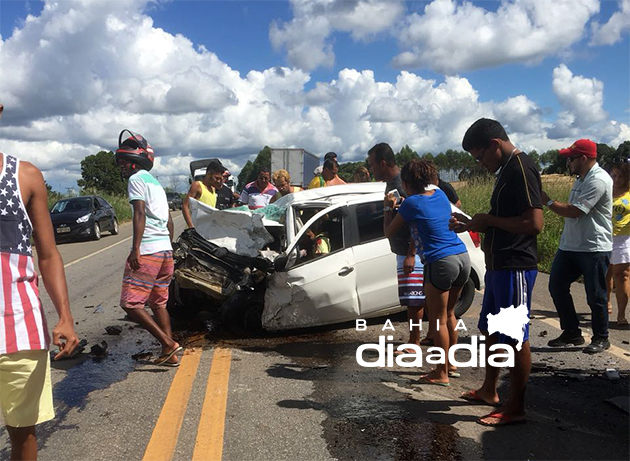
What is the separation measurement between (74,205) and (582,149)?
19.1 metres

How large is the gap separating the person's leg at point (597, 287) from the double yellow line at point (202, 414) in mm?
3409

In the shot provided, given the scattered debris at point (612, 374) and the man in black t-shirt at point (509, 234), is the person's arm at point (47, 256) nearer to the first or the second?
the man in black t-shirt at point (509, 234)

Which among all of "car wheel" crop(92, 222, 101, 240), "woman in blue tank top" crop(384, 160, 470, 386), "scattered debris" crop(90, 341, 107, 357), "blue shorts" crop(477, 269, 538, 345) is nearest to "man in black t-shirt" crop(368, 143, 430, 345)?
"woman in blue tank top" crop(384, 160, 470, 386)

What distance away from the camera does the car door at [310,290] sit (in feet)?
18.5

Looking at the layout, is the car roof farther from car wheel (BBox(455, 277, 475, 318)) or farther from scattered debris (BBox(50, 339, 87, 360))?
scattered debris (BBox(50, 339, 87, 360))

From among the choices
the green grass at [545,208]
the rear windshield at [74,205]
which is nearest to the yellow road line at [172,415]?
the green grass at [545,208]

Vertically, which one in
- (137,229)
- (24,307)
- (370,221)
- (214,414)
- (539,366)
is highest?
(137,229)

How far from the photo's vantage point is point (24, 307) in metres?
2.22

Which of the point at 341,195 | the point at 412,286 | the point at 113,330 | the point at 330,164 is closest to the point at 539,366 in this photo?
Answer: the point at 412,286

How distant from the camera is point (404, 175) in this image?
14.6 feet

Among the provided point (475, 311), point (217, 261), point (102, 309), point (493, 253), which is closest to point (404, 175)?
point (493, 253)

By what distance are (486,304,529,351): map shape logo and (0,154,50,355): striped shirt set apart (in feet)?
8.68

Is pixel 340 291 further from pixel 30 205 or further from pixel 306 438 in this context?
pixel 30 205

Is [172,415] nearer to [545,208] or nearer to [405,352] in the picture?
[405,352]
